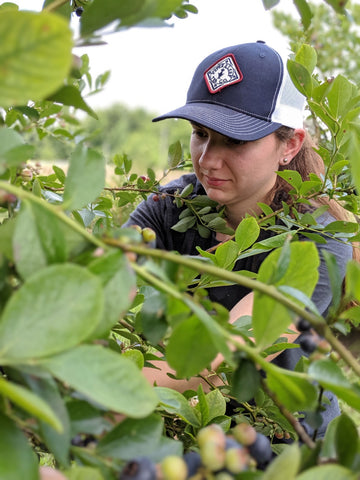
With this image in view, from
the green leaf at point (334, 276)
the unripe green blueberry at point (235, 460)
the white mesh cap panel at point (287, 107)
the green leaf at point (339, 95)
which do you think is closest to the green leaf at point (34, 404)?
the unripe green blueberry at point (235, 460)

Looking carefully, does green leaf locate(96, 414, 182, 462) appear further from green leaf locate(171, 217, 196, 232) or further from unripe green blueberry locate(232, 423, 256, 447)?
green leaf locate(171, 217, 196, 232)

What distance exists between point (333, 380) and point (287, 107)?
1.20 m

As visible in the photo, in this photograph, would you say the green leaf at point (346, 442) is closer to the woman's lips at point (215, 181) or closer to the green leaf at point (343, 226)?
the green leaf at point (343, 226)

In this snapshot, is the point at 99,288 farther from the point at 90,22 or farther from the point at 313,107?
the point at 313,107

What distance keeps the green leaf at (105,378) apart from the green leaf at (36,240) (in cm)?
6

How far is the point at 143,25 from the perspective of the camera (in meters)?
0.31

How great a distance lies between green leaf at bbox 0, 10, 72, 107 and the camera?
230 mm

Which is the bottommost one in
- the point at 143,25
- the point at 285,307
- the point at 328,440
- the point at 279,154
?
the point at 279,154

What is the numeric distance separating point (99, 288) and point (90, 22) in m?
0.18

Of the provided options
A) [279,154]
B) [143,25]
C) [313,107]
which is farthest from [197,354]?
[279,154]

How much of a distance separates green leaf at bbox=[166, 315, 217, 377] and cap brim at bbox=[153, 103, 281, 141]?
3.11 ft

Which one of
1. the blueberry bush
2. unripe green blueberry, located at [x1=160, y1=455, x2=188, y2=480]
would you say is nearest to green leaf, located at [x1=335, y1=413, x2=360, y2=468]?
the blueberry bush

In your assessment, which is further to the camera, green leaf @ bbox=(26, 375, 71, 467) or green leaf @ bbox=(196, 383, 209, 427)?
green leaf @ bbox=(196, 383, 209, 427)

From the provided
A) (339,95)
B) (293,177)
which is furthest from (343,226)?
(339,95)
